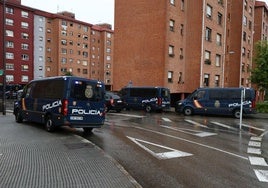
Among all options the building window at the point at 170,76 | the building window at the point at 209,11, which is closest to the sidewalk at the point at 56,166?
the building window at the point at 170,76

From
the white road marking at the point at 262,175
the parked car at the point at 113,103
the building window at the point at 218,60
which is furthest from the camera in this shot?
the building window at the point at 218,60

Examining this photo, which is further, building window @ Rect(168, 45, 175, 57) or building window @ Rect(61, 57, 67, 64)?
building window @ Rect(61, 57, 67, 64)

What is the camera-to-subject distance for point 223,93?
21.8 meters

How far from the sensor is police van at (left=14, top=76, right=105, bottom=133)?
36.6 feet

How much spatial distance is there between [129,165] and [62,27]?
66.1m

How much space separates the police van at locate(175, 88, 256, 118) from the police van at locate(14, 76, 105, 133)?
475 inches

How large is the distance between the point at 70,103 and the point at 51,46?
59618 millimetres

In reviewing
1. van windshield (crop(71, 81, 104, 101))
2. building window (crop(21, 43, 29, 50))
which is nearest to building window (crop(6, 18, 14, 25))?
building window (crop(21, 43, 29, 50))

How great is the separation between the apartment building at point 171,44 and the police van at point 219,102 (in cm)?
652

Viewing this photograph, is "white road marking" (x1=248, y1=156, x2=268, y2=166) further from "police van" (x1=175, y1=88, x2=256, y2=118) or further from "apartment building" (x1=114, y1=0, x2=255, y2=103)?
"apartment building" (x1=114, y1=0, x2=255, y2=103)

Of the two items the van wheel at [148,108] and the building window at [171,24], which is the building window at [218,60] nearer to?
the building window at [171,24]

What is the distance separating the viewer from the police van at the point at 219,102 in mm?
21125

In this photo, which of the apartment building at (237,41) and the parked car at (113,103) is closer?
the parked car at (113,103)

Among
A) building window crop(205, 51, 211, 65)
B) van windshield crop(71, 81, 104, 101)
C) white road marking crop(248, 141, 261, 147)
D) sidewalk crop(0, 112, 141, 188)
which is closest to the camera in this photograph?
sidewalk crop(0, 112, 141, 188)
